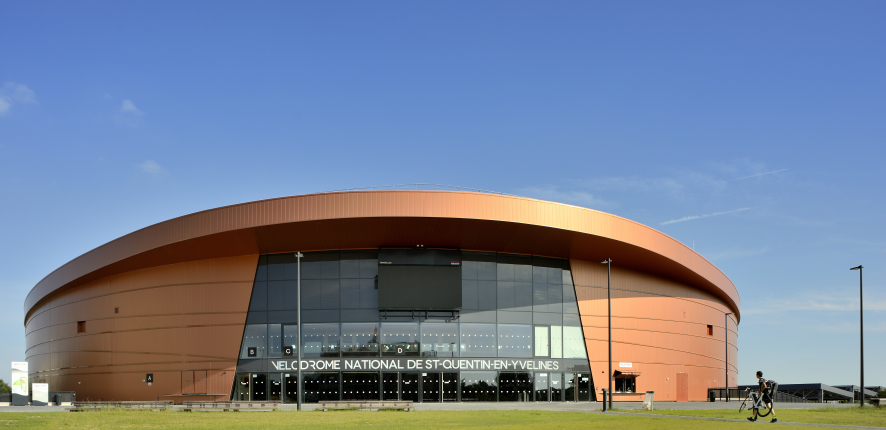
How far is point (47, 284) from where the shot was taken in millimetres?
55312

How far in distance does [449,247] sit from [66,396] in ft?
78.2

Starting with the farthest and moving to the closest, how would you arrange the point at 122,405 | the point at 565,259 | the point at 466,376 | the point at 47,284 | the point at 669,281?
1. the point at 47,284
2. the point at 669,281
3. the point at 565,259
4. the point at 466,376
5. the point at 122,405

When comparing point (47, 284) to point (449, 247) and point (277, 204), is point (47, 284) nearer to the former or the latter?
point (277, 204)

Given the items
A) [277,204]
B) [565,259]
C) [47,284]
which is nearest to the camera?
[277,204]

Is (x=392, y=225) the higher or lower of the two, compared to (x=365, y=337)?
higher

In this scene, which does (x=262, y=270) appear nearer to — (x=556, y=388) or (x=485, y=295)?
(x=485, y=295)

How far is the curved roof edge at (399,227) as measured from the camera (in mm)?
39781

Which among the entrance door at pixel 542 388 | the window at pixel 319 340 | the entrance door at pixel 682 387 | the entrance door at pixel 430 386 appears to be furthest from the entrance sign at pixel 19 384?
the entrance door at pixel 682 387

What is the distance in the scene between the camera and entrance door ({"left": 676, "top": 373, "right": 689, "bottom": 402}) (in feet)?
167

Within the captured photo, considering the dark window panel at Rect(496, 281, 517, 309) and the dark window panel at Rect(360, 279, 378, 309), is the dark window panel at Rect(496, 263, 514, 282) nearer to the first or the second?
the dark window panel at Rect(496, 281, 517, 309)

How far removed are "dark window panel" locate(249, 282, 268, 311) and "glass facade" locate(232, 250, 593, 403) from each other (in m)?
0.06

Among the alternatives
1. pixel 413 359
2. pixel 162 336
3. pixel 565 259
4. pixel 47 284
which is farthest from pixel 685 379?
pixel 47 284

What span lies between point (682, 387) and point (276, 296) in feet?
93.7

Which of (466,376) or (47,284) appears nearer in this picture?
(466,376)
